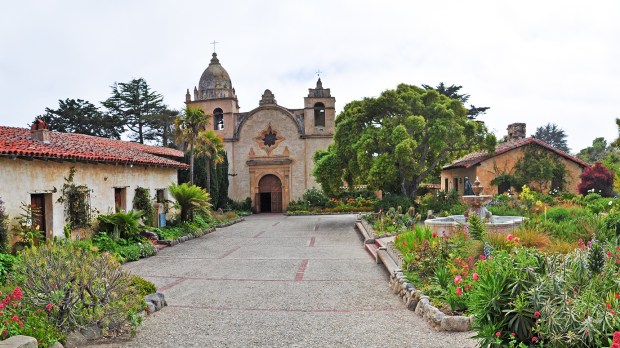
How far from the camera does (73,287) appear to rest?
5.97 m

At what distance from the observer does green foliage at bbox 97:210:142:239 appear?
49.2ft

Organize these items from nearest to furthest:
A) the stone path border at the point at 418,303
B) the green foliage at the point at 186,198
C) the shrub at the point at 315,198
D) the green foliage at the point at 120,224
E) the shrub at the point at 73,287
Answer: the shrub at the point at 73,287
the stone path border at the point at 418,303
the green foliage at the point at 120,224
the green foliage at the point at 186,198
the shrub at the point at 315,198

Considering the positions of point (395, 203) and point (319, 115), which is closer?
point (395, 203)

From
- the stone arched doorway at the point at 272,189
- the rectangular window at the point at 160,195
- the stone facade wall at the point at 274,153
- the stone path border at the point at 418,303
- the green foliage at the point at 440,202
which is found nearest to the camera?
the stone path border at the point at 418,303

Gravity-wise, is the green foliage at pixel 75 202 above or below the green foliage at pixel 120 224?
above

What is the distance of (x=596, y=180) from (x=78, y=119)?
37555 mm

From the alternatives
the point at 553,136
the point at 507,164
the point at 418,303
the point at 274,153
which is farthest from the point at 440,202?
the point at 553,136

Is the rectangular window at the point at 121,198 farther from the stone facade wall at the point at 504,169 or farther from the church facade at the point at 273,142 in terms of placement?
the church facade at the point at 273,142

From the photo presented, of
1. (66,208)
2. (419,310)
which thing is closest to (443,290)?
(419,310)

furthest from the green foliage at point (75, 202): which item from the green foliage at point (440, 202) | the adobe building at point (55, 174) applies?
the green foliage at point (440, 202)

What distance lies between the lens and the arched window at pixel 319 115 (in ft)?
117

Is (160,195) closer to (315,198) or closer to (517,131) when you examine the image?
(315,198)

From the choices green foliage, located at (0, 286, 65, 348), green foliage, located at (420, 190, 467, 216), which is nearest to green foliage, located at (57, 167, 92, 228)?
green foliage, located at (0, 286, 65, 348)

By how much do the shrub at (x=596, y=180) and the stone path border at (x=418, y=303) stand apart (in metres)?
18.1
